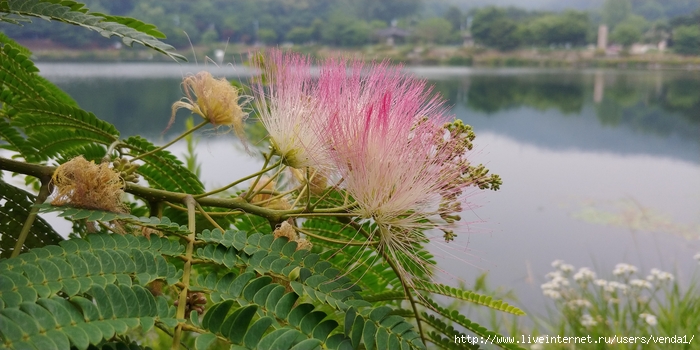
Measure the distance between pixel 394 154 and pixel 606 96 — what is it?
33.3 ft

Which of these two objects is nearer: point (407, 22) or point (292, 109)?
point (292, 109)

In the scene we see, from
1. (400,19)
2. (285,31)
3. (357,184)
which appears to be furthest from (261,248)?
(400,19)

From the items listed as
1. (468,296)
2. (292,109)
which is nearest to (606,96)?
(468,296)

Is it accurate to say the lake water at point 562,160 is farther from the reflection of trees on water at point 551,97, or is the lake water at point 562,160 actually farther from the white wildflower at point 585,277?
the white wildflower at point 585,277

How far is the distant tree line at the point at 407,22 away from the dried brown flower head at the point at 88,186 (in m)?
3.73

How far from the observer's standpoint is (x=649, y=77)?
10258 millimetres

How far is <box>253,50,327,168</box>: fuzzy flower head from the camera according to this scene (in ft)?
1.62

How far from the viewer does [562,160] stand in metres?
6.75

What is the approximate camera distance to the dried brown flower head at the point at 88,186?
17.6 inches

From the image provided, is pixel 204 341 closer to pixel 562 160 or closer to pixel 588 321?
pixel 588 321

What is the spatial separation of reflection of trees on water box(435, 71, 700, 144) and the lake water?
30 millimetres

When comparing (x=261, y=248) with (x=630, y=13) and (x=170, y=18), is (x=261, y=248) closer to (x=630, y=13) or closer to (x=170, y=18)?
(x=170, y=18)

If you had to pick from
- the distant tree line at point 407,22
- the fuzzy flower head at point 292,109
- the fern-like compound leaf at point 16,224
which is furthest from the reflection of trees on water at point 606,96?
the fern-like compound leaf at point 16,224

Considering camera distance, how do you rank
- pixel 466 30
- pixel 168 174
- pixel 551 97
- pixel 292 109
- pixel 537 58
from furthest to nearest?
pixel 537 58, pixel 466 30, pixel 551 97, pixel 168 174, pixel 292 109
